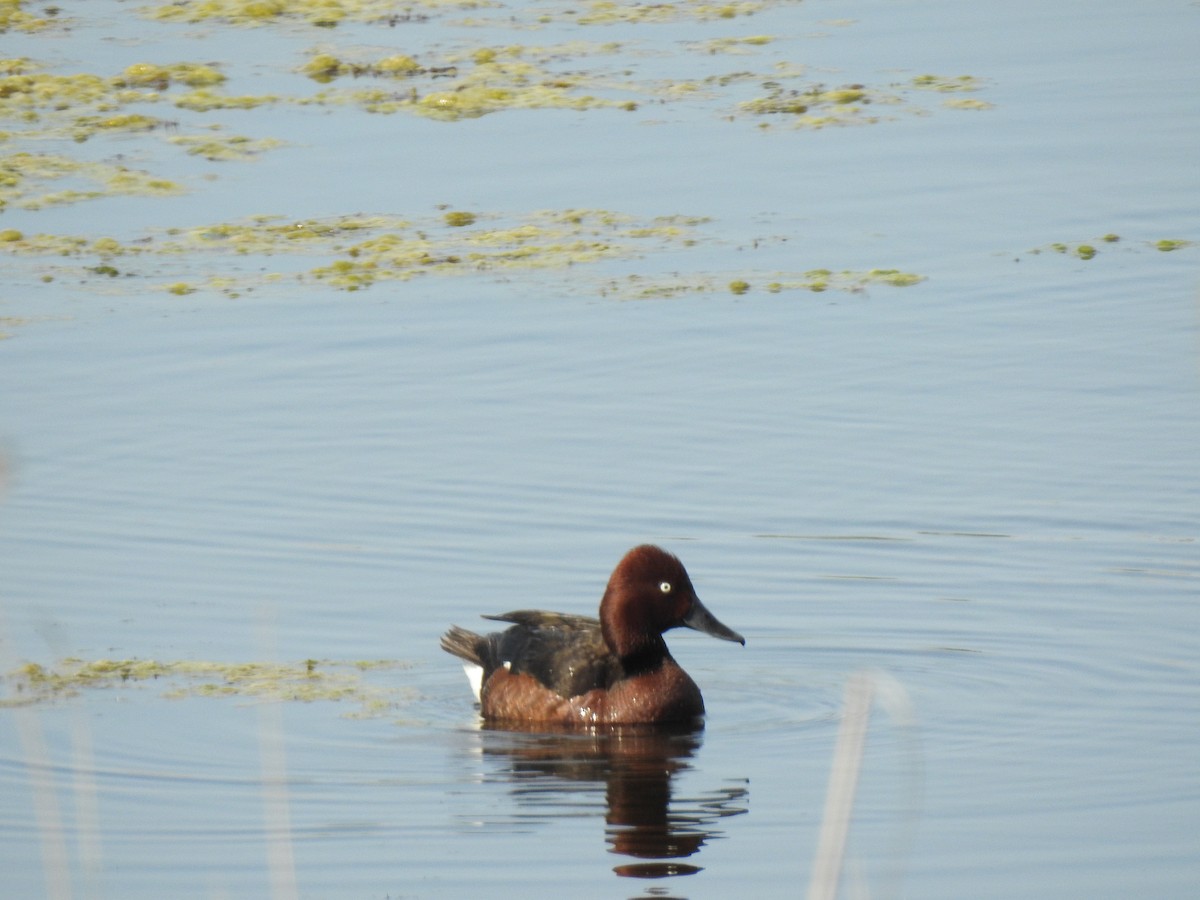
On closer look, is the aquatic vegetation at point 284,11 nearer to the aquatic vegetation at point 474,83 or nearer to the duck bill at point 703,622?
the aquatic vegetation at point 474,83

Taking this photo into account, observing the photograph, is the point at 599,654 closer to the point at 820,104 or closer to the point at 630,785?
the point at 630,785

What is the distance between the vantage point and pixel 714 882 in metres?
7.65

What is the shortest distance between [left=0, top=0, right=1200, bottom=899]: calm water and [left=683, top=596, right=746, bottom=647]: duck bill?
325 mm

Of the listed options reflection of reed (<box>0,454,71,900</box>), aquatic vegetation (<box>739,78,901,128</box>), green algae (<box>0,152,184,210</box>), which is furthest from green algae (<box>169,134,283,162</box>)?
reflection of reed (<box>0,454,71,900</box>)

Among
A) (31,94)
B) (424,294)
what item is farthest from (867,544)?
(31,94)

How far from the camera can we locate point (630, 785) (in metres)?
9.12

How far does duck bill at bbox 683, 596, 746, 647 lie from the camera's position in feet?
33.3

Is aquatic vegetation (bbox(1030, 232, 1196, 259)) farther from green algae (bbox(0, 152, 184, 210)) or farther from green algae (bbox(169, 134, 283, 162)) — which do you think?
green algae (bbox(0, 152, 184, 210))

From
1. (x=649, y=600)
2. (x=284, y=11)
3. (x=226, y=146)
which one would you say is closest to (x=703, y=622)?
(x=649, y=600)

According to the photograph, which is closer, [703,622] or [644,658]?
[703,622]

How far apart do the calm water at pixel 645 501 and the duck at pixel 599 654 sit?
22 centimetres

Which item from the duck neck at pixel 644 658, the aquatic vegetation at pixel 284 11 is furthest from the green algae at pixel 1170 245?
the aquatic vegetation at pixel 284 11

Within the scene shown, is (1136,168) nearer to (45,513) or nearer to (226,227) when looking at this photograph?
(226,227)

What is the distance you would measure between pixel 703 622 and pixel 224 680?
84.9 inches
